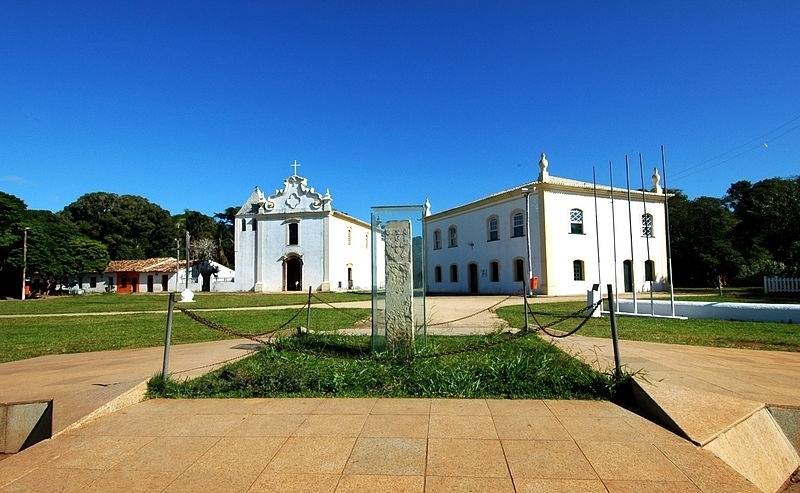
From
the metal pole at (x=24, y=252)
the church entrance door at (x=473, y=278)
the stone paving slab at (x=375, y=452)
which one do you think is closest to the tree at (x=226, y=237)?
the metal pole at (x=24, y=252)

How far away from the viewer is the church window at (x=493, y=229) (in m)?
31.3

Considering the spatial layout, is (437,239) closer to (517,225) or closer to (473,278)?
(473,278)

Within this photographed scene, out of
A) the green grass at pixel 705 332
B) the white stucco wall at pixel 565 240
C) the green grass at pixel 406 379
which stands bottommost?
the green grass at pixel 705 332

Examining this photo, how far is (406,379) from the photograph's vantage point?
197 inches

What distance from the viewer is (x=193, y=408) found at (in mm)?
4449

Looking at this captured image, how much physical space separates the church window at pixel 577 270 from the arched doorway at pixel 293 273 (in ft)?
76.7

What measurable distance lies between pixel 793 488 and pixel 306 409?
12.8 feet

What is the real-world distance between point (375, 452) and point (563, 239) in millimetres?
26911

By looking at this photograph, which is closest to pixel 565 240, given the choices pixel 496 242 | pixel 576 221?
pixel 576 221

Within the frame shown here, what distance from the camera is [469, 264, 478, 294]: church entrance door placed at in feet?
109

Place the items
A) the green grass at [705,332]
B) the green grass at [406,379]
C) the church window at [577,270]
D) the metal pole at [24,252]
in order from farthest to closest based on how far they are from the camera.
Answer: the metal pole at [24,252]
the church window at [577,270]
the green grass at [705,332]
the green grass at [406,379]

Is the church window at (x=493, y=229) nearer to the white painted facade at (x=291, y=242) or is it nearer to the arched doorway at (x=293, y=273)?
the white painted facade at (x=291, y=242)

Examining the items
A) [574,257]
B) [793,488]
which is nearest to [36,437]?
[793,488]

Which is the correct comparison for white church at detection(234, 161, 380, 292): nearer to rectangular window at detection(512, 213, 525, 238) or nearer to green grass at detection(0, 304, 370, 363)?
rectangular window at detection(512, 213, 525, 238)
